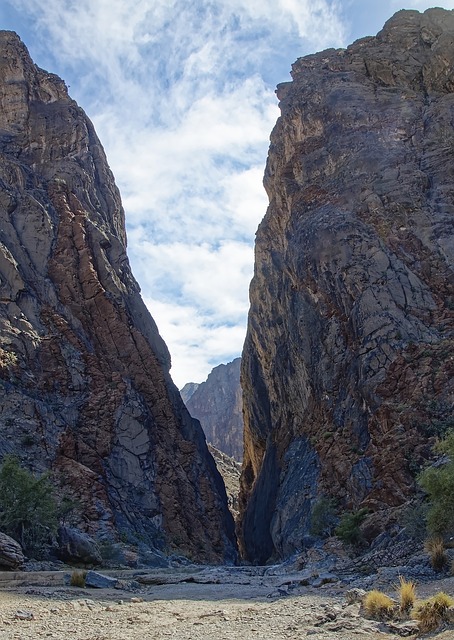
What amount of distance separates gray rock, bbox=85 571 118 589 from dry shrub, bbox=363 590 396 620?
881 cm

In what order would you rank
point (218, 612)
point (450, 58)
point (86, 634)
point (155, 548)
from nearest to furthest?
→ point (86, 634) < point (218, 612) < point (155, 548) < point (450, 58)

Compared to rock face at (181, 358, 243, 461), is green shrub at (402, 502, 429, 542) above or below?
below

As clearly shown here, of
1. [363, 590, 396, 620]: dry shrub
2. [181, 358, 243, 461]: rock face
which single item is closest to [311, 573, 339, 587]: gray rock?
[363, 590, 396, 620]: dry shrub

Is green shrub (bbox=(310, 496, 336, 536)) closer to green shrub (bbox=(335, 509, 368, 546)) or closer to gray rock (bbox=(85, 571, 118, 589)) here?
green shrub (bbox=(335, 509, 368, 546))

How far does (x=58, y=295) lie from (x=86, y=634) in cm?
4409

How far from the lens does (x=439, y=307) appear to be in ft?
122

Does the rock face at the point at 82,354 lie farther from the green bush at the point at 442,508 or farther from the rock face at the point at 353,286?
the green bush at the point at 442,508

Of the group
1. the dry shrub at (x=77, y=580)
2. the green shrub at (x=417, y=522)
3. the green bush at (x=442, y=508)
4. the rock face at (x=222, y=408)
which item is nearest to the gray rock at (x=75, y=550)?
the dry shrub at (x=77, y=580)

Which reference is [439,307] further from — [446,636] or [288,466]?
[446,636]

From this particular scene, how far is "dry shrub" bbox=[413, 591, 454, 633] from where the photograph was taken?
7230mm

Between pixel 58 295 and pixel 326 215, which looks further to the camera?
pixel 58 295

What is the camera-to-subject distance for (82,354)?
46594mm

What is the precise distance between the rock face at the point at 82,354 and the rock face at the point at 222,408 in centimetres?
10147

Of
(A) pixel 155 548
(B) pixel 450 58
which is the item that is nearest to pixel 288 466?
(A) pixel 155 548
